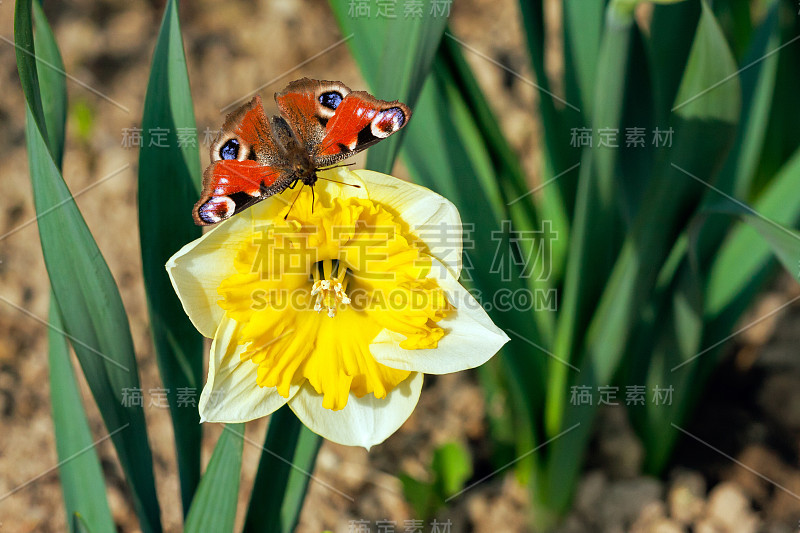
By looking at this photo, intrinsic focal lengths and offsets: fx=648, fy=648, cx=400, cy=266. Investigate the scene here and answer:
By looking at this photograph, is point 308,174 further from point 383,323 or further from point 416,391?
point 416,391

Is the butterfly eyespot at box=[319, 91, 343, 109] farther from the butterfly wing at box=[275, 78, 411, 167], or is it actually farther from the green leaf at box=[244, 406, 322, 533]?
the green leaf at box=[244, 406, 322, 533]

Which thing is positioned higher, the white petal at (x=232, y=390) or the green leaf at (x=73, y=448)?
the white petal at (x=232, y=390)

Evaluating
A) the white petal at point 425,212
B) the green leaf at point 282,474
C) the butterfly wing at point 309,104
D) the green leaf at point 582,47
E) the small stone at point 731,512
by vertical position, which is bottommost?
the small stone at point 731,512

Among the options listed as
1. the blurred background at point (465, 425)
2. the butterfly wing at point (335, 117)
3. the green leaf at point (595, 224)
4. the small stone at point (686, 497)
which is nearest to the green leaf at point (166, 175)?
the butterfly wing at point (335, 117)

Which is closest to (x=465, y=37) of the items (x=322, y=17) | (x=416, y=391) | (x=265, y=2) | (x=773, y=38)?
(x=322, y=17)

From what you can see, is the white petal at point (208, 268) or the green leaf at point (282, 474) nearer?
the white petal at point (208, 268)

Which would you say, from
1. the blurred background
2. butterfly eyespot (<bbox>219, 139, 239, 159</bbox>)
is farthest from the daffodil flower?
the blurred background

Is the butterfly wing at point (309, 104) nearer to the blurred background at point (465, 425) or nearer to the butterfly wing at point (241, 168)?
the butterfly wing at point (241, 168)
